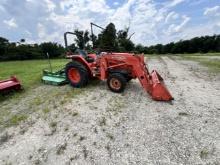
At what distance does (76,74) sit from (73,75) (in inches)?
6.3

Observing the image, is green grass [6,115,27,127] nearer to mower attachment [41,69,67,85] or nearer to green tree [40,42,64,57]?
mower attachment [41,69,67,85]

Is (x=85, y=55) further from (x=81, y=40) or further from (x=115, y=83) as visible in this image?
(x=115, y=83)

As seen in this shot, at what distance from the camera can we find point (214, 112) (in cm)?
477

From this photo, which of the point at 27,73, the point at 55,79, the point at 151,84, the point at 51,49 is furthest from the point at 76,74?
the point at 51,49

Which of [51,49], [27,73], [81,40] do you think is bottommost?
[51,49]

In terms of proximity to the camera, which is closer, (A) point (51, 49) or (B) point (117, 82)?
(B) point (117, 82)

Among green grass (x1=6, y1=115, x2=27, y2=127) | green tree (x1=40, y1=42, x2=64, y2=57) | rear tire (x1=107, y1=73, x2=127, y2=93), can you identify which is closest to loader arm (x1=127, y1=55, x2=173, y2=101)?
rear tire (x1=107, y1=73, x2=127, y2=93)

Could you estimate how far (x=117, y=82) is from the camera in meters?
6.41

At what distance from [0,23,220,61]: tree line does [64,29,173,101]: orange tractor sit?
0.70 metres

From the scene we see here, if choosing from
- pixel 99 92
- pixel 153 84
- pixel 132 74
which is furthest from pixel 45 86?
pixel 153 84

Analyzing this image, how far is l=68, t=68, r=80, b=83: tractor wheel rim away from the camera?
24.6ft

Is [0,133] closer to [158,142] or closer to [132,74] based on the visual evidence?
[158,142]

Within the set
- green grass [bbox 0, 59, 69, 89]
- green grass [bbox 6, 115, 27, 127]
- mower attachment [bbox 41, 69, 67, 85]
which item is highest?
mower attachment [bbox 41, 69, 67, 85]

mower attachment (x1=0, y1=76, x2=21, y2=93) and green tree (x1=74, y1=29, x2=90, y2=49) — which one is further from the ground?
green tree (x1=74, y1=29, x2=90, y2=49)
